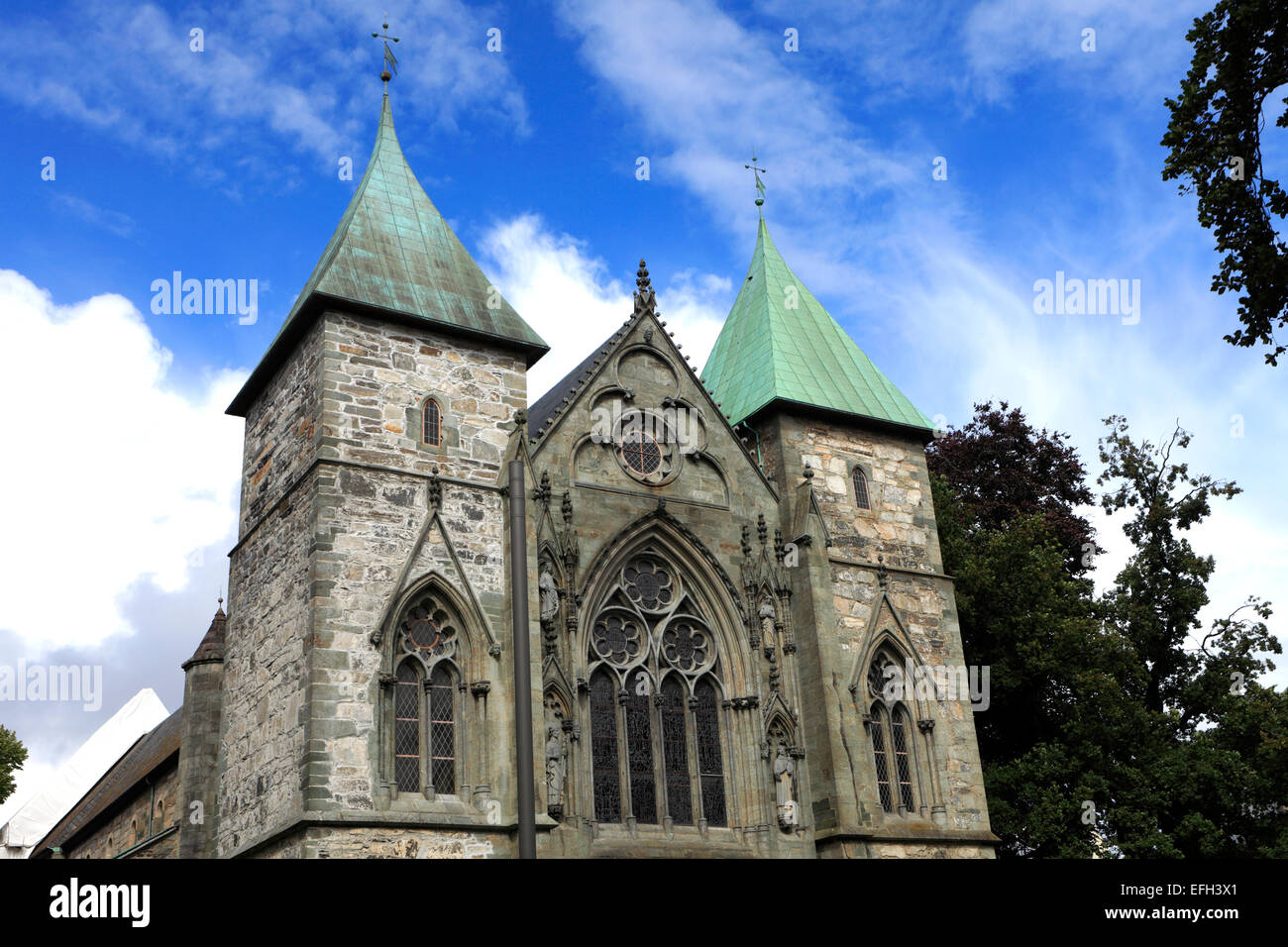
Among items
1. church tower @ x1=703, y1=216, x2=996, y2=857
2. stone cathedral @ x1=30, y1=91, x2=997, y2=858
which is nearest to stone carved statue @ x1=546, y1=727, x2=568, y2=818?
stone cathedral @ x1=30, y1=91, x2=997, y2=858

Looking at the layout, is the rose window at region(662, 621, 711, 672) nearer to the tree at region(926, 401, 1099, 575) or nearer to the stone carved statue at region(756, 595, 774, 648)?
the stone carved statue at region(756, 595, 774, 648)

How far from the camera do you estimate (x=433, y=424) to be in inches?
757

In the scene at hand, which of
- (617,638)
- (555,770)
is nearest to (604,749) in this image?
(555,770)

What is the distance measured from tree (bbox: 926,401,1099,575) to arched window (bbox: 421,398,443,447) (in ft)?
53.6

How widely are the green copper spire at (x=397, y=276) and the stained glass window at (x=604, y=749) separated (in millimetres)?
5466

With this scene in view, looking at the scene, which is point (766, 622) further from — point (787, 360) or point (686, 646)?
point (787, 360)

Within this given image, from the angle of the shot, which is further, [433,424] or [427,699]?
[433,424]

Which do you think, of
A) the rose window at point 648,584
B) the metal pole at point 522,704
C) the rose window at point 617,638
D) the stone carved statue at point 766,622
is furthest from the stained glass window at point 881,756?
the metal pole at point 522,704

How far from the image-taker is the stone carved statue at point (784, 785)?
1919cm

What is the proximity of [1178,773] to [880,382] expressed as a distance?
9231 millimetres

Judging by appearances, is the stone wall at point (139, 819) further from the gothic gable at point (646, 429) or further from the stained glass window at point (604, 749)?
the gothic gable at point (646, 429)

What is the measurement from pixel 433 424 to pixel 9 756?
18.7 meters
